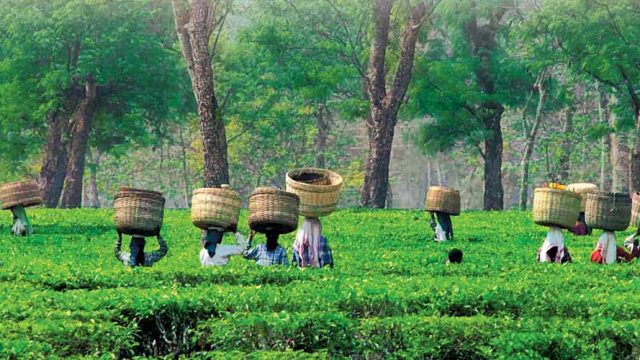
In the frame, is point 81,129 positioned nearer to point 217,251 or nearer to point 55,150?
point 55,150

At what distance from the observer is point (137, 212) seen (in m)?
16.2

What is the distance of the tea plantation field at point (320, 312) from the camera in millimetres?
10188

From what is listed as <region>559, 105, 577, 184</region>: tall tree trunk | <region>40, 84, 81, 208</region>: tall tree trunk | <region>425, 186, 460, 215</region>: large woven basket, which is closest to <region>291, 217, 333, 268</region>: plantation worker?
<region>425, 186, 460, 215</region>: large woven basket

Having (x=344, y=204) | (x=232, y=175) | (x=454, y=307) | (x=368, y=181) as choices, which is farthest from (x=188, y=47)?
(x=344, y=204)

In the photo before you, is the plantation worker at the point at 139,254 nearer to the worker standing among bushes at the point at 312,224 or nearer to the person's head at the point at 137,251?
the person's head at the point at 137,251

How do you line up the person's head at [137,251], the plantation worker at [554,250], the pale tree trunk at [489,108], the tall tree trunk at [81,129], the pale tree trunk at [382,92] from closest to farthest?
the person's head at [137,251] → the plantation worker at [554,250] → the pale tree trunk at [382,92] → the pale tree trunk at [489,108] → the tall tree trunk at [81,129]

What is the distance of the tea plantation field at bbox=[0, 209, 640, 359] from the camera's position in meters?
10.2

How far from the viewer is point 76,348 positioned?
33.5 ft

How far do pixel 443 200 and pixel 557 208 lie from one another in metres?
7.19

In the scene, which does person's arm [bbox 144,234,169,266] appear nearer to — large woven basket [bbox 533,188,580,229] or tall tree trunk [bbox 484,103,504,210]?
large woven basket [bbox 533,188,580,229]

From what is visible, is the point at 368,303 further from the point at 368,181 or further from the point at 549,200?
the point at 368,181

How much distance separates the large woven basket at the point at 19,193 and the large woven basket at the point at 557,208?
1186 centimetres

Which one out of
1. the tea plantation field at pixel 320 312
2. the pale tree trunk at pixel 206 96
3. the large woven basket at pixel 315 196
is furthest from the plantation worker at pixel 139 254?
the pale tree trunk at pixel 206 96

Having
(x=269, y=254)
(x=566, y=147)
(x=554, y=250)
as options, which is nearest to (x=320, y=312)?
(x=269, y=254)
